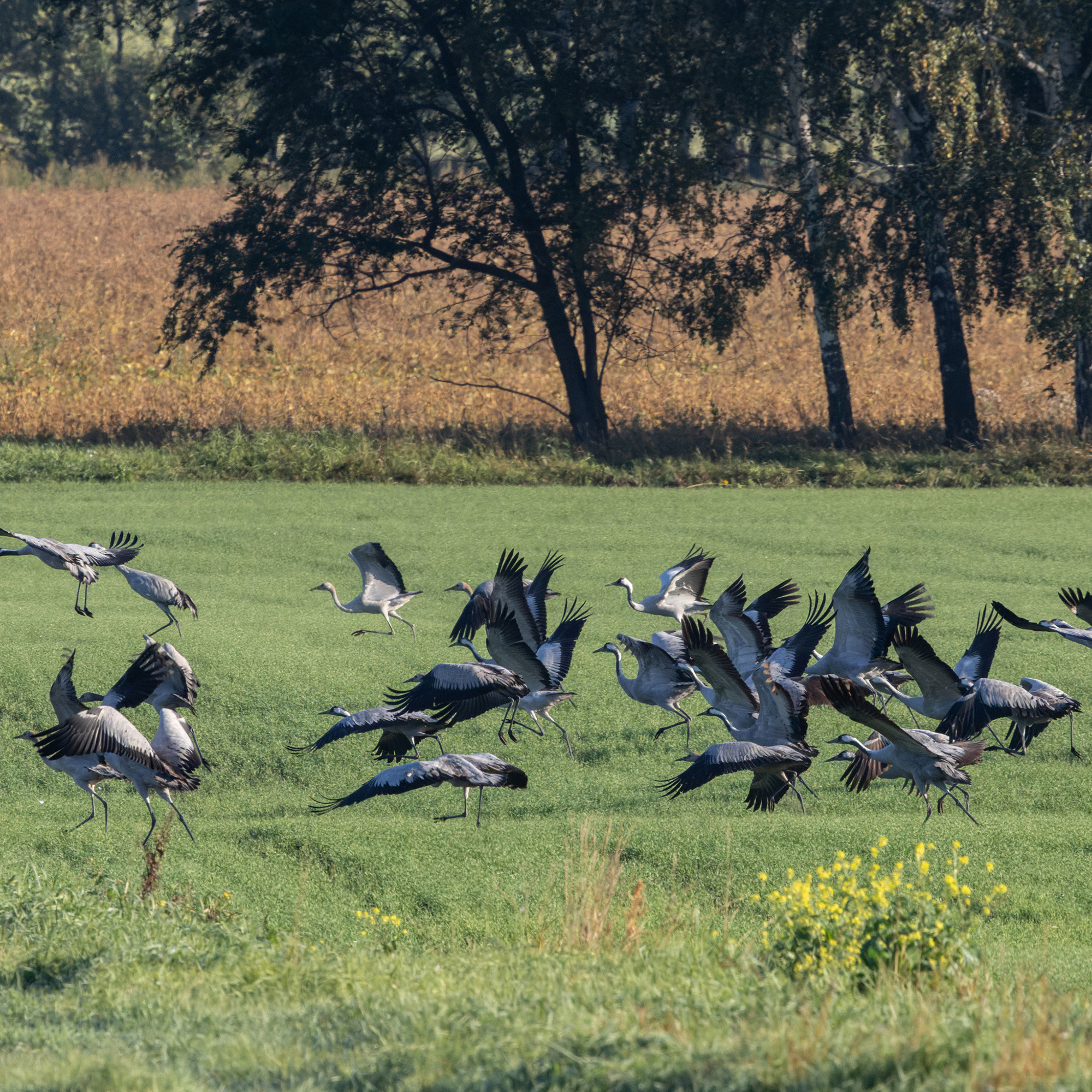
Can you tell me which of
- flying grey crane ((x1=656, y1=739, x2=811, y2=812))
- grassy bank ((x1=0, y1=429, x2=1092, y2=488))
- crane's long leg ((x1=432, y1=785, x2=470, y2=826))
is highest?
grassy bank ((x1=0, y1=429, x2=1092, y2=488))

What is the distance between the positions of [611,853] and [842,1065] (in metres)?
3.67

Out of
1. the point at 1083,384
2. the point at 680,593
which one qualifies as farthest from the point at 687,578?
the point at 1083,384

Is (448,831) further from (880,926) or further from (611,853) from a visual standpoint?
(880,926)

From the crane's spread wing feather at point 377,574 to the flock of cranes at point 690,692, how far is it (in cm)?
132

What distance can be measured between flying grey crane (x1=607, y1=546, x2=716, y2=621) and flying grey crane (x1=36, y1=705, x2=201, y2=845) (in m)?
3.54

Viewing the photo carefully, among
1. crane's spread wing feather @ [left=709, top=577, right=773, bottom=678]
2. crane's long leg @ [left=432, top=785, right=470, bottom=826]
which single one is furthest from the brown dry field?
crane's spread wing feather @ [left=709, top=577, right=773, bottom=678]

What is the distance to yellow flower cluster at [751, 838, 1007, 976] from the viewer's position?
5.41 m

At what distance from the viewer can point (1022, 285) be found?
66.1ft

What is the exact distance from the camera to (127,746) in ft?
20.7

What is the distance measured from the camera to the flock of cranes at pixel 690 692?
661 cm

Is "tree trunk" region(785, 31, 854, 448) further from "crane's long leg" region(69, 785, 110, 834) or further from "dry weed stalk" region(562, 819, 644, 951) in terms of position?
"dry weed stalk" region(562, 819, 644, 951)

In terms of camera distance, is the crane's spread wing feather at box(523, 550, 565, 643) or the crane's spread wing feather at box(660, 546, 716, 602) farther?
the crane's spread wing feather at box(660, 546, 716, 602)

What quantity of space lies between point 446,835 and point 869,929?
2984mm

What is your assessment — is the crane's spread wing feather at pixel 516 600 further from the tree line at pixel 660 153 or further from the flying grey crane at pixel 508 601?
the tree line at pixel 660 153
